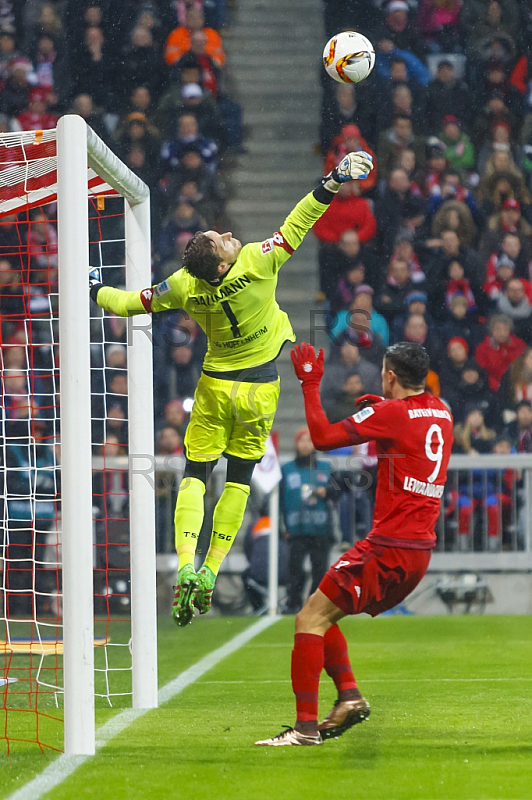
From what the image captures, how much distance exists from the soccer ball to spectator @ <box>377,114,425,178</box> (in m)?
7.21

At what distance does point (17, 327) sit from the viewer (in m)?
13.0

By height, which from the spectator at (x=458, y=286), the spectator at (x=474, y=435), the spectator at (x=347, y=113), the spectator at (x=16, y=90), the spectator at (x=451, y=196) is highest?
the spectator at (x=16, y=90)

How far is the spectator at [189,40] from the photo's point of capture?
1431 centimetres

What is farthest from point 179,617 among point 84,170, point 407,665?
point 407,665

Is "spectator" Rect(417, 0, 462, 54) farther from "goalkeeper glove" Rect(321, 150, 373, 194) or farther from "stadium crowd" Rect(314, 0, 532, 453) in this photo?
"goalkeeper glove" Rect(321, 150, 373, 194)

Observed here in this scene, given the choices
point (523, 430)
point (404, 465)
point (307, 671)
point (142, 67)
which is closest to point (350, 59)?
point (404, 465)

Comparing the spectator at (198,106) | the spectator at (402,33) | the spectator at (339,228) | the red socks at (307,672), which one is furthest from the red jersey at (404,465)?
the spectator at (402,33)

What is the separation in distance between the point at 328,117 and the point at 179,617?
9878 millimetres

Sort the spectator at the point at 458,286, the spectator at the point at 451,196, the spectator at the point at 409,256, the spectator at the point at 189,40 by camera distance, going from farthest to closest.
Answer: the spectator at the point at 189,40, the spectator at the point at 451,196, the spectator at the point at 409,256, the spectator at the point at 458,286

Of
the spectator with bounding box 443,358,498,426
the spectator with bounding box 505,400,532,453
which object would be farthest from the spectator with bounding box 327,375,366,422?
the spectator with bounding box 505,400,532,453

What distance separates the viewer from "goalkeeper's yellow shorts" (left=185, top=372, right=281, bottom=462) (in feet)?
19.5

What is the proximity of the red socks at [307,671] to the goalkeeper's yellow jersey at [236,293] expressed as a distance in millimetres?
1663

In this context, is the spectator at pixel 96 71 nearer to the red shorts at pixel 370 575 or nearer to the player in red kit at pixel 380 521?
the player in red kit at pixel 380 521

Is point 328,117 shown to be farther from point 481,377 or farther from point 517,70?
point 481,377
